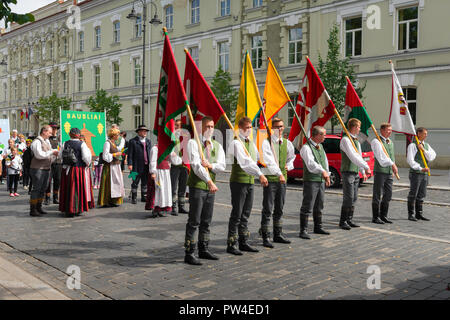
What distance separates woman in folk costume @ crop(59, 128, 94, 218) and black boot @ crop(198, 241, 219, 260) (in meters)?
4.20

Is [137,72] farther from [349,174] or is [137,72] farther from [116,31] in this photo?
[349,174]

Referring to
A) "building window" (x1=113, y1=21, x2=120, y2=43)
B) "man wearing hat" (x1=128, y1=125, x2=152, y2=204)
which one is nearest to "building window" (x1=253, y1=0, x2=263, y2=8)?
"building window" (x1=113, y1=21, x2=120, y2=43)

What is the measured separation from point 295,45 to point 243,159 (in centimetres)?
2117

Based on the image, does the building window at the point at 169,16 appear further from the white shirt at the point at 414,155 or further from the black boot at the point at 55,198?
the white shirt at the point at 414,155

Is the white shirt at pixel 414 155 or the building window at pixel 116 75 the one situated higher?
the building window at pixel 116 75

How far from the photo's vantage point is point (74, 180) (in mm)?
9203

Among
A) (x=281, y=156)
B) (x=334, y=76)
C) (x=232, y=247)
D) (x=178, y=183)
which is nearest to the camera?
(x=232, y=247)

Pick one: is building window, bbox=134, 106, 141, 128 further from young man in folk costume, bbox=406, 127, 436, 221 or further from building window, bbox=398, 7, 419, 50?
young man in folk costume, bbox=406, 127, 436, 221

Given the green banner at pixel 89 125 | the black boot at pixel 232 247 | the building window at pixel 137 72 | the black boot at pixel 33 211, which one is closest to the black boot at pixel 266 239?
the black boot at pixel 232 247

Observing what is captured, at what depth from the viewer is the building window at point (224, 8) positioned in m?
28.9

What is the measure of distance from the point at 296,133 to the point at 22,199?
Answer: 811 cm

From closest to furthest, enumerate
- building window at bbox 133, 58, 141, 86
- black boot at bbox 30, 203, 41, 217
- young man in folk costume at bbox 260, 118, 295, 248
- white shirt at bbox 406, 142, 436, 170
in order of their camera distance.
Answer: young man in folk costume at bbox 260, 118, 295, 248 → white shirt at bbox 406, 142, 436, 170 → black boot at bbox 30, 203, 41, 217 → building window at bbox 133, 58, 141, 86

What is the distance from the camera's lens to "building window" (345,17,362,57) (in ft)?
Result: 75.0

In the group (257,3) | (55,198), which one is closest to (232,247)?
(55,198)
